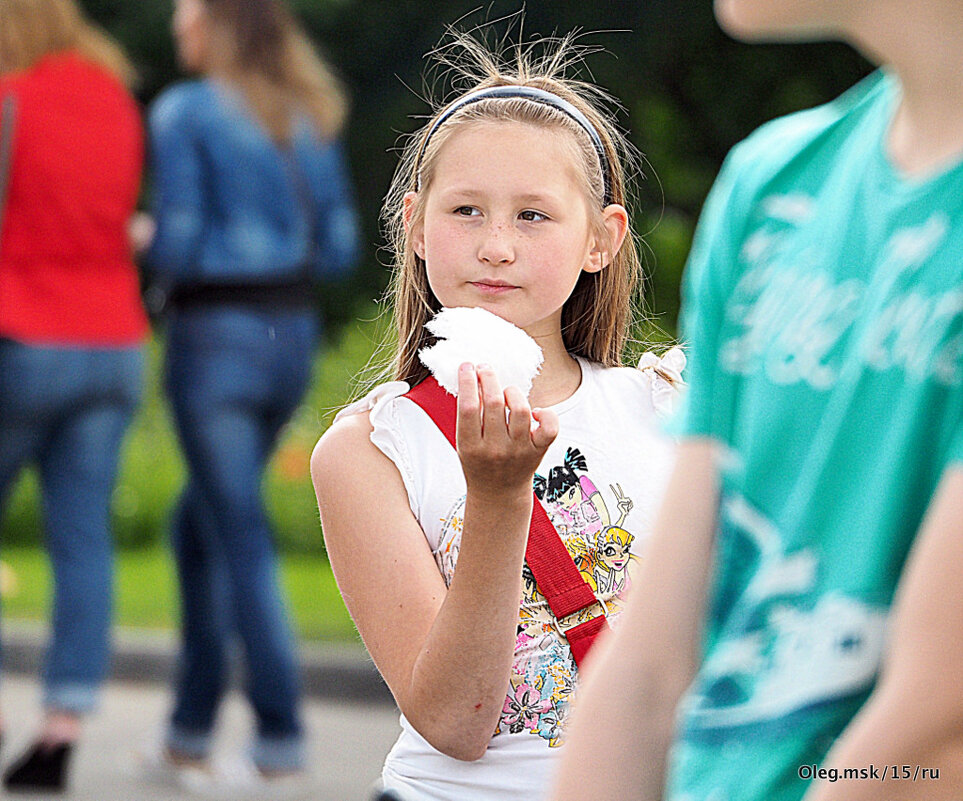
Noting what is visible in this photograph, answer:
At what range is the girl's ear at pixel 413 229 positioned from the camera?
2.18m

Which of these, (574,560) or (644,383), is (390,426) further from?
(644,383)

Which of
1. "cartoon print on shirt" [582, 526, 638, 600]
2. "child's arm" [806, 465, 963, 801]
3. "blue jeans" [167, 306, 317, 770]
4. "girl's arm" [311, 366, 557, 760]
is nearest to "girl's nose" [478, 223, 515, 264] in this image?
"girl's arm" [311, 366, 557, 760]

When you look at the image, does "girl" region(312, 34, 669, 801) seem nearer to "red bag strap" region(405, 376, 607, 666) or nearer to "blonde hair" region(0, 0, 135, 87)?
"red bag strap" region(405, 376, 607, 666)

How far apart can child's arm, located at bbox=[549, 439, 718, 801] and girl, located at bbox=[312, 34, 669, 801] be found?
0.50m

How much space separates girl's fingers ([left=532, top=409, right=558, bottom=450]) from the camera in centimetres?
172

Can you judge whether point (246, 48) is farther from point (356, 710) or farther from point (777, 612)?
point (777, 612)

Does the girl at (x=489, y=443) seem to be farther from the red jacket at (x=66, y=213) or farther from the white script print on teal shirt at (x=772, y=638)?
the red jacket at (x=66, y=213)

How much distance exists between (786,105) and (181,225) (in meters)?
8.00

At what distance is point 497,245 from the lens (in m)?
2.03

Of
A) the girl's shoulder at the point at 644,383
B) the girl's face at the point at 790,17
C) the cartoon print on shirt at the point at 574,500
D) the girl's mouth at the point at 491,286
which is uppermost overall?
the girl's face at the point at 790,17

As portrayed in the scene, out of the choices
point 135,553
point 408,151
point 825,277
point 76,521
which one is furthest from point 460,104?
point 135,553

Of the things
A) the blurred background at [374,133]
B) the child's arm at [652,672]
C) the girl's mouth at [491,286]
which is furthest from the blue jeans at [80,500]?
the child's arm at [652,672]

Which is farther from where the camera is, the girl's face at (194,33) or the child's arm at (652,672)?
the girl's face at (194,33)

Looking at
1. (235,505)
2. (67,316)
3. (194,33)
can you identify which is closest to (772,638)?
(235,505)
